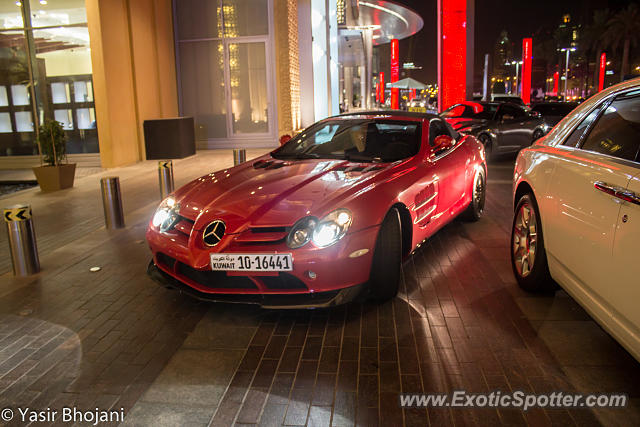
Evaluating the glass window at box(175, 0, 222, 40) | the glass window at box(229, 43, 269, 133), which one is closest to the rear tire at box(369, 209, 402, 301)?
the glass window at box(229, 43, 269, 133)

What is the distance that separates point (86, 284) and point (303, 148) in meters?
2.52

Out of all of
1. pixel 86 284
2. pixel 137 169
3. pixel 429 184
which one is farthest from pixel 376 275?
pixel 137 169

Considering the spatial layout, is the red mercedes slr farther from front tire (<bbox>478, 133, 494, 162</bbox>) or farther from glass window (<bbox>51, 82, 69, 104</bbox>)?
glass window (<bbox>51, 82, 69, 104</bbox>)

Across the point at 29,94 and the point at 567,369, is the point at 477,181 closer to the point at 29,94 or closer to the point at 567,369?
the point at 567,369

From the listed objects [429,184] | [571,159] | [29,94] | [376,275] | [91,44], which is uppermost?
[91,44]

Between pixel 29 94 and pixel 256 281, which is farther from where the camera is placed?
pixel 29 94

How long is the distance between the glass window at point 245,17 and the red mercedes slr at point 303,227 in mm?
13624

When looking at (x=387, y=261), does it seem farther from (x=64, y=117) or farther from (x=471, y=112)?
(x=64, y=117)

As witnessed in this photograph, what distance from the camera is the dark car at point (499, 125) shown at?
1299cm

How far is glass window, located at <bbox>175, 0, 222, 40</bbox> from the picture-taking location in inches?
694

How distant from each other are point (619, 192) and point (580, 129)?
1182 millimetres

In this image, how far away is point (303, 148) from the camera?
223 inches

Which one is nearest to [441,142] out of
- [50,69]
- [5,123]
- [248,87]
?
[50,69]

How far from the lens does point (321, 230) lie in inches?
146
